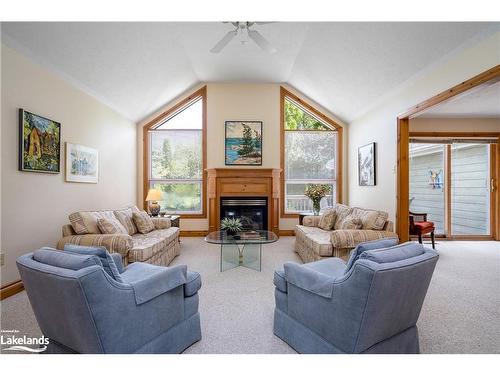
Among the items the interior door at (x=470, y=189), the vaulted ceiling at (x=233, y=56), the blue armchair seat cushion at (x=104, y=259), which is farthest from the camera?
the interior door at (x=470, y=189)

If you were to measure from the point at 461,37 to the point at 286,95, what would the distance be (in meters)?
3.63

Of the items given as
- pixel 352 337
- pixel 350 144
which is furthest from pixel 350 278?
pixel 350 144

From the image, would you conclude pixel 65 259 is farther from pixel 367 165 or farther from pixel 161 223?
pixel 367 165

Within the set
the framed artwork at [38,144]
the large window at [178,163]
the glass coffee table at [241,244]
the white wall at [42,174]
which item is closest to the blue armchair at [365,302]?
the glass coffee table at [241,244]

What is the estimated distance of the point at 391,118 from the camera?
414 cm

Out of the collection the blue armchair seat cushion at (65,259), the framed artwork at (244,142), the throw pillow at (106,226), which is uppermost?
the framed artwork at (244,142)

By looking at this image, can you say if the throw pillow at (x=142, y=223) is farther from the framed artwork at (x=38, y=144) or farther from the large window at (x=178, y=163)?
the large window at (x=178, y=163)

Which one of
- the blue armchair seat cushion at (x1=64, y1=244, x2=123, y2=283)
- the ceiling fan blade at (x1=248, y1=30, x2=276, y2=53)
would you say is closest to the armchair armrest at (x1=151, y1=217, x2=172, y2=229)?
the blue armchair seat cushion at (x1=64, y1=244, x2=123, y2=283)

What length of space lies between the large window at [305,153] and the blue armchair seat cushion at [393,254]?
14.6ft

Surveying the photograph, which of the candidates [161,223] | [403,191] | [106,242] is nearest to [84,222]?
[106,242]

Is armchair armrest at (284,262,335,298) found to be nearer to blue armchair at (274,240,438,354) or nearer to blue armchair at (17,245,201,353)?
blue armchair at (274,240,438,354)

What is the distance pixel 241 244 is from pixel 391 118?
129 inches

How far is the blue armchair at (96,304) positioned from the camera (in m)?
1.28

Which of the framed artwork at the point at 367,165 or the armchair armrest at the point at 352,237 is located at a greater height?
the framed artwork at the point at 367,165
